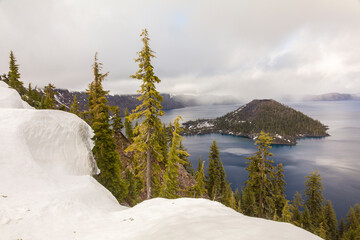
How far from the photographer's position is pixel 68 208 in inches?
378

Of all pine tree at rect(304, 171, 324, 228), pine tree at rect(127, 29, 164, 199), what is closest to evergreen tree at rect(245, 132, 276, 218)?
pine tree at rect(127, 29, 164, 199)

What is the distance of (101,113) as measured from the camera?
19500mm

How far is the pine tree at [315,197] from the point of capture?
34.3 metres

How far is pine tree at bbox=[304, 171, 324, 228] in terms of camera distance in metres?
34.3

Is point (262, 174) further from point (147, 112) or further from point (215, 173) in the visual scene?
point (215, 173)

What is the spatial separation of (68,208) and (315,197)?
146 ft

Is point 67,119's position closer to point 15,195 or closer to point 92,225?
point 15,195

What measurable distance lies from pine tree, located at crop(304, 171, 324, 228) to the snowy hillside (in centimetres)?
3633

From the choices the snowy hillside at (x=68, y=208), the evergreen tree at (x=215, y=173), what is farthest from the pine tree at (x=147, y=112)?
the evergreen tree at (x=215, y=173)

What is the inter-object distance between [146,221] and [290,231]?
603cm

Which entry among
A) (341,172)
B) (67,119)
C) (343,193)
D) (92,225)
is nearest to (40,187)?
(92,225)

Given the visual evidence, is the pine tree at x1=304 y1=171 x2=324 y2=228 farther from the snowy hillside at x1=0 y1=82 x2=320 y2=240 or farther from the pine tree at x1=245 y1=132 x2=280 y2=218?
the snowy hillside at x1=0 y1=82 x2=320 y2=240

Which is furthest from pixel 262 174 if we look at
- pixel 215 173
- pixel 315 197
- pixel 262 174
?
pixel 315 197

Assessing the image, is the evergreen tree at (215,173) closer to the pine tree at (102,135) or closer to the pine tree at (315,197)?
the pine tree at (315,197)
